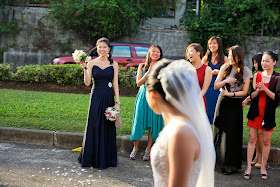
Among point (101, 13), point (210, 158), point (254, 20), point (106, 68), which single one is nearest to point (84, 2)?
point (101, 13)

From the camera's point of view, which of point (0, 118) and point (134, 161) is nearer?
point (134, 161)

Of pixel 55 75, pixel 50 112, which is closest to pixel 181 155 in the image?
pixel 50 112

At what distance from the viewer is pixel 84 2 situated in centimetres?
1853

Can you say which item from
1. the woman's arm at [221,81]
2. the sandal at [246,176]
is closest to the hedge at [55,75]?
the woman's arm at [221,81]

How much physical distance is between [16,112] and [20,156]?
2790 mm

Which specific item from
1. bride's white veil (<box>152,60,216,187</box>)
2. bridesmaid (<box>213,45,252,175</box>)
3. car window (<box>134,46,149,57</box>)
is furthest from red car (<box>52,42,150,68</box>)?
bride's white veil (<box>152,60,216,187</box>)

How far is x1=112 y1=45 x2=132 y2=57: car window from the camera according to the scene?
14.8 m

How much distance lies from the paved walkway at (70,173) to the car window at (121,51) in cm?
877

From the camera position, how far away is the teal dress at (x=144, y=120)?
630 cm

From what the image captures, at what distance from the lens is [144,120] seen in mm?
6340

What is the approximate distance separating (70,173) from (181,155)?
3.83 metres

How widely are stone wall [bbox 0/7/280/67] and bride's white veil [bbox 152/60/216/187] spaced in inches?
713

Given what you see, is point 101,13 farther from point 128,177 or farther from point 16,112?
point 128,177

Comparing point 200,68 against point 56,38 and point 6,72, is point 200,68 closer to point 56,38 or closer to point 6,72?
point 6,72
